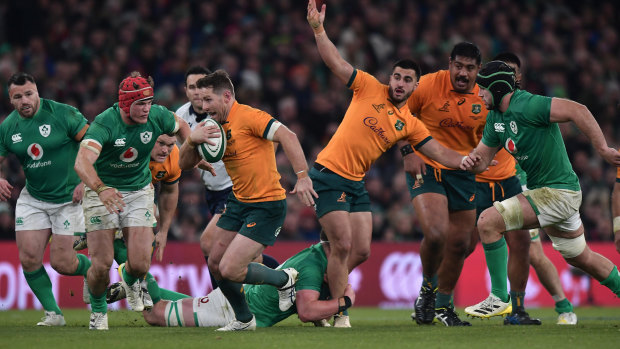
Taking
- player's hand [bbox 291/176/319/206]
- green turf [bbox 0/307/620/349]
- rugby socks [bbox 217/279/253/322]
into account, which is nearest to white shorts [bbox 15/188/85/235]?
green turf [bbox 0/307/620/349]

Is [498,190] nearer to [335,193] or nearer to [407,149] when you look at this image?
[407,149]

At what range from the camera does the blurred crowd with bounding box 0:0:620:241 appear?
15.3 meters

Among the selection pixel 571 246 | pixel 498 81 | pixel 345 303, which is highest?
pixel 498 81

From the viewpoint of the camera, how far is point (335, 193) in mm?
8297

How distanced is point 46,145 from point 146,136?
1395 millimetres

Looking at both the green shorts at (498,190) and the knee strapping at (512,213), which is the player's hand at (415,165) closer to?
the green shorts at (498,190)

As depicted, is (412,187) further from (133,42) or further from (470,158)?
(133,42)

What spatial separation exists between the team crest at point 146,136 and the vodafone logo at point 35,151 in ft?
4.66

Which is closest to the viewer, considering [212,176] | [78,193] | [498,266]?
[498,266]

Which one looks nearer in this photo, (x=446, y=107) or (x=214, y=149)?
(x=214, y=149)

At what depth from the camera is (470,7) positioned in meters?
19.4

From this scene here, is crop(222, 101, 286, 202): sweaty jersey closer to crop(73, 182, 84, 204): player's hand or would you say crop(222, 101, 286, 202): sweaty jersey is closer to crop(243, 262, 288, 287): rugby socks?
crop(243, 262, 288, 287): rugby socks

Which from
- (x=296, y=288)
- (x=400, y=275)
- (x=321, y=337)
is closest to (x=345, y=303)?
(x=296, y=288)

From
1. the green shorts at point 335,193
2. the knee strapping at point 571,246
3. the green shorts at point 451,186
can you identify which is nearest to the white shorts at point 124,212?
the green shorts at point 335,193
